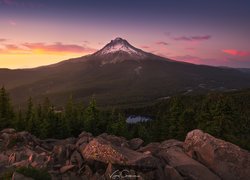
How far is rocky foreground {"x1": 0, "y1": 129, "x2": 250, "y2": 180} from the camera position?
21.6 metres

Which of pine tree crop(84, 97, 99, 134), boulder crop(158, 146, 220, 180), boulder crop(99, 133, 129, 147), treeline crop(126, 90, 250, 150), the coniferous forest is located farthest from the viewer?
pine tree crop(84, 97, 99, 134)

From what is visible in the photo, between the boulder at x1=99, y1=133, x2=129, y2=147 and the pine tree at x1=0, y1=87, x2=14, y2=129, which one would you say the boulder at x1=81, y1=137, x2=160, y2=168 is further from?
the pine tree at x1=0, y1=87, x2=14, y2=129

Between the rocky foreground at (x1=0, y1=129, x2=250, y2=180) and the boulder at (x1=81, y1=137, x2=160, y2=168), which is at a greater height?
the boulder at (x1=81, y1=137, x2=160, y2=168)

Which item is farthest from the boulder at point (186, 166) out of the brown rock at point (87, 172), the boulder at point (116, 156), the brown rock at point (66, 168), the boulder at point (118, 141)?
the brown rock at point (66, 168)

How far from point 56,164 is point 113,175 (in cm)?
605

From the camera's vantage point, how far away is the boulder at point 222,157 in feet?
76.2

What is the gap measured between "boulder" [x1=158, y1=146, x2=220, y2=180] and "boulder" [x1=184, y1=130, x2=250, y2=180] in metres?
0.95

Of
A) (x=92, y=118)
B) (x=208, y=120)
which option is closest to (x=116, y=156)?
(x=208, y=120)

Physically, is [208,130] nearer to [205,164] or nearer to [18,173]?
[205,164]

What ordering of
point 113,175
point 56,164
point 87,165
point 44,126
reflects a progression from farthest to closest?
point 44,126, point 56,164, point 87,165, point 113,175

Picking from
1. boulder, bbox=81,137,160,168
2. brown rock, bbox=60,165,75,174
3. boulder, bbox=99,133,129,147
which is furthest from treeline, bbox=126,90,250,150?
brown rock, bbox=60,165,75,174

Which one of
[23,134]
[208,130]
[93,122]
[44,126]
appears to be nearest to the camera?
[23,134]

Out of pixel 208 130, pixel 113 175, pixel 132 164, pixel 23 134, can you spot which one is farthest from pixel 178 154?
pixel 208 130

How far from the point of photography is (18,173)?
60.7 feet
